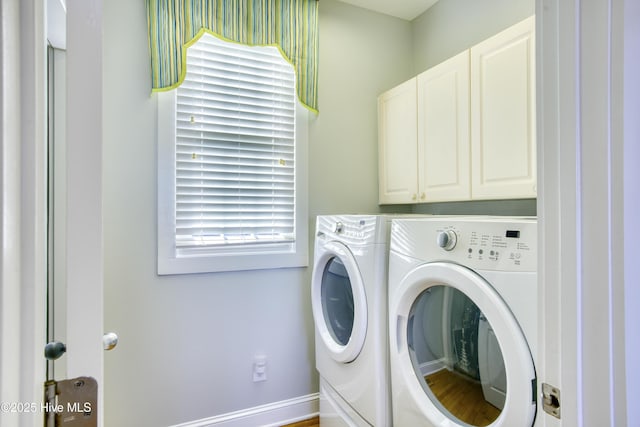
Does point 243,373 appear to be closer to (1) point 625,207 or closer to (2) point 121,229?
(2) point 121,229

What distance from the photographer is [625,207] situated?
18.9 inches

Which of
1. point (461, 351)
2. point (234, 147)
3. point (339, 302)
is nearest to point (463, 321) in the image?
point (461, 351)

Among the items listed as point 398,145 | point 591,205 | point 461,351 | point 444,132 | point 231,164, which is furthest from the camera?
point 398,145

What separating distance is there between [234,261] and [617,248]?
63.3 inches

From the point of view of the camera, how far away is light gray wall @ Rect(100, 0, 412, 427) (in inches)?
62.8

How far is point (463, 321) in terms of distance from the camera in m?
1.04

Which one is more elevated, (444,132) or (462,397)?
(444,132)

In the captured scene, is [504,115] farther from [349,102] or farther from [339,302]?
[339,302]

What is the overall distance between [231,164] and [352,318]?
104 cm

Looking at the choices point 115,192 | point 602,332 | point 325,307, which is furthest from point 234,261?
point 602,332

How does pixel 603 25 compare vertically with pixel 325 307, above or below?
above

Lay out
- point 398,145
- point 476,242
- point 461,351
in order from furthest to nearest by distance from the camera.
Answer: point 398,145 → point 461,351 → point 476,242

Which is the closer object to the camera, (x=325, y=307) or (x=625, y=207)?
(x=625, y=207)

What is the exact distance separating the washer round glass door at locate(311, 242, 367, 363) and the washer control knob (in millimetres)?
466
